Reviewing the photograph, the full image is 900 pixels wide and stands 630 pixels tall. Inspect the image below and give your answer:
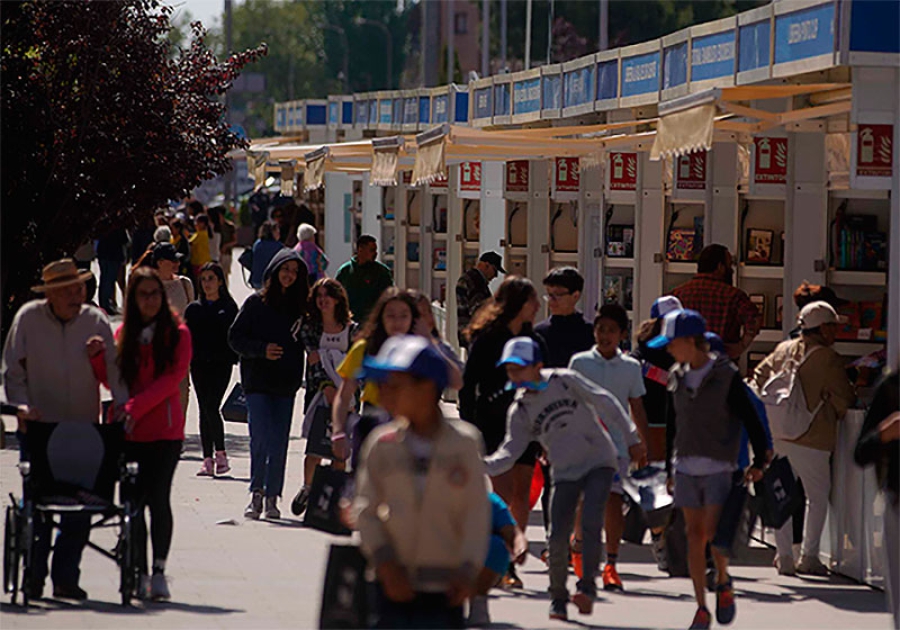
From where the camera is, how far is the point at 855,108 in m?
10.7

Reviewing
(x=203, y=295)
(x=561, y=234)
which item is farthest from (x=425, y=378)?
(x=561, y=234)

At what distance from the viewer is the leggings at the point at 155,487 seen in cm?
964

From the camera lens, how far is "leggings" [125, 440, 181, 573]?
9.64 m

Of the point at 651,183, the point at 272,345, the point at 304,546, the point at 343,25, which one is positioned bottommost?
the point at 304,546

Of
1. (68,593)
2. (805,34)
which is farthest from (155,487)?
(805,34)

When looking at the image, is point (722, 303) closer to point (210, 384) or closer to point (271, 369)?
point (271, 369)

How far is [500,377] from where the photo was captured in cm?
1043

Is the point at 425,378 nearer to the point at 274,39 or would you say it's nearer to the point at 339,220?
the point at 339,220

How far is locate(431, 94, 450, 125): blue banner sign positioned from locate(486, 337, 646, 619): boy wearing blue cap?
629 inches

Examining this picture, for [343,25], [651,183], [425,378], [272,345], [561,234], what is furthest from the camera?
[343,25]

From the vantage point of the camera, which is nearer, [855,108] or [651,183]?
[855,108]

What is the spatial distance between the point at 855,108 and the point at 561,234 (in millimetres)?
9135

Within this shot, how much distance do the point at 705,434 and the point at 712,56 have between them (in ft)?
17.4

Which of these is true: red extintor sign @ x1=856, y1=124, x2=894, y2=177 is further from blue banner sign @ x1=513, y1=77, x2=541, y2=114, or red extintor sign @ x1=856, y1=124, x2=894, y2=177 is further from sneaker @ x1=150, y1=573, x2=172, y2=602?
blue banner sign @ x1=513, y1=77, x2=541, y2=114
